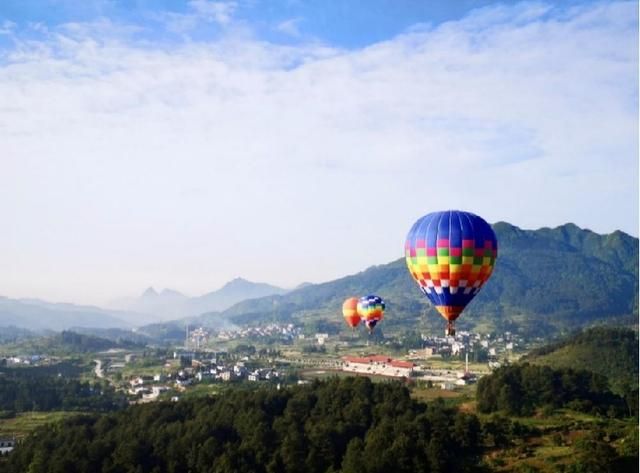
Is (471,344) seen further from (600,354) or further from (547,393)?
(547,393)

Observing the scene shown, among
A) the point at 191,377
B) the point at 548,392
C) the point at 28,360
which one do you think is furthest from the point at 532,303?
the point at 548,392

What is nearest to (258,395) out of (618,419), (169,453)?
(169,453)

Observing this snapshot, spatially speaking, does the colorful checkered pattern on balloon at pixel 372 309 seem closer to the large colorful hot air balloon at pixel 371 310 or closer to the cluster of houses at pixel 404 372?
the large colorful hot air balloon at pixel 371 310

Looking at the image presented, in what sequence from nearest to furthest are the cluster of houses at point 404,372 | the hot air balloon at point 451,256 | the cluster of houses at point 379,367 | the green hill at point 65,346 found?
the hot air balloon at point 451,256, the cluster of houses at point 404,372, the cluster of houses at point 379,367, the green hill at point 65,346

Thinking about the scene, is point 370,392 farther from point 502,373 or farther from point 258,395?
point 502,373

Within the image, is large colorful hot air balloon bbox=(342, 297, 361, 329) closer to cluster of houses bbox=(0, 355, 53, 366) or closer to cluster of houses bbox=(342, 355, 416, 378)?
cluster of houses bbox=(342, 355, 416, 378)

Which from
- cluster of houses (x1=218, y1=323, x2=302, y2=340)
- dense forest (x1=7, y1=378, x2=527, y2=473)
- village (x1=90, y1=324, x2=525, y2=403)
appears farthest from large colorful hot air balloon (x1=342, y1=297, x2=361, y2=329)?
cluster of houses (x1=218, y1=323, x2=302, y2=340)

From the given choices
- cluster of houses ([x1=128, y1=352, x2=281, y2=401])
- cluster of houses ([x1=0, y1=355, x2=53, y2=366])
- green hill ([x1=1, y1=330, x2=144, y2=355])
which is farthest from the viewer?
green hill ([x1=1, y1=330, x2=144, y2=355])

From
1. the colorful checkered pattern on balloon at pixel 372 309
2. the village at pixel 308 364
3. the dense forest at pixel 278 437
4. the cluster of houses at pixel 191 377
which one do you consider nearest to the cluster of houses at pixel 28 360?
the village at pixel 308 364
